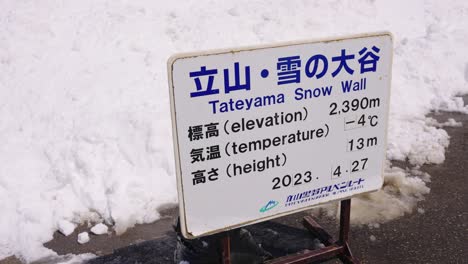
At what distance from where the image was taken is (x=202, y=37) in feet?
21.7

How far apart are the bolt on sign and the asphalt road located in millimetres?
607

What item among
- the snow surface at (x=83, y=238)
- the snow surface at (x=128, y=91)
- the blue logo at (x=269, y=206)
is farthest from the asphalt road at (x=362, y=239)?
the blue logo at (x=269, y=206)

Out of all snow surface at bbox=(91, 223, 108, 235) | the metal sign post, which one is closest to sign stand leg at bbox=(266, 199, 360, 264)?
the metal sign post

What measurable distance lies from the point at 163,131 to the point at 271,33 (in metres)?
2.70

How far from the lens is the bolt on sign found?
2.79 meters

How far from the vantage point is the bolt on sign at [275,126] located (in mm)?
2791

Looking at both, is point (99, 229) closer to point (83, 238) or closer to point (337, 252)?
point (83, 238)

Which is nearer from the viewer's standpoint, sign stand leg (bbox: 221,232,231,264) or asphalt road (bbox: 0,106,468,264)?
sign stand leg (bbox: 221,232,231,264)

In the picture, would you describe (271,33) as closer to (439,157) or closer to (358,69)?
(439,157)

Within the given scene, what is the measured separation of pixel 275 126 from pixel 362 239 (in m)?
1.47

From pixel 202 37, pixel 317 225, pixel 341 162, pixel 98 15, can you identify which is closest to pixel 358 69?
pixel 341 162

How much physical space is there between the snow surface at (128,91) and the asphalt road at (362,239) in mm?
142

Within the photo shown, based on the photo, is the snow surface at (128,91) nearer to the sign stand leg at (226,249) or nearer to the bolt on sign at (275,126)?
Answer: the bolt on sign at (275,126)

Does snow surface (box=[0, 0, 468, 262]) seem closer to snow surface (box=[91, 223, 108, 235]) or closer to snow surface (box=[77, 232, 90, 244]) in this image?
snow surface (box=[91, 223, 108, 235])
